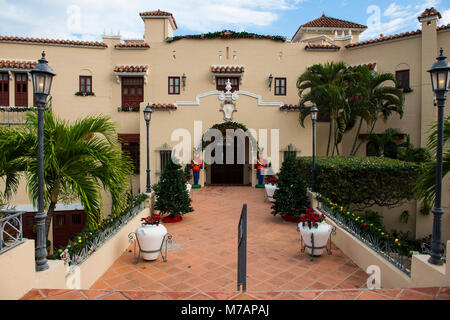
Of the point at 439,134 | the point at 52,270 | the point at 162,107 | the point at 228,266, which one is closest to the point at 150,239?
the point at 228,266

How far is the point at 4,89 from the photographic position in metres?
16.5

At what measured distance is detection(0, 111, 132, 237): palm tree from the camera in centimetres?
532

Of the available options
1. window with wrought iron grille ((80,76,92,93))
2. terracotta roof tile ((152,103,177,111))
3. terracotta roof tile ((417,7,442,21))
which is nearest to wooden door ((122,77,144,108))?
window with wrought iron grille ((80,76,92,93))

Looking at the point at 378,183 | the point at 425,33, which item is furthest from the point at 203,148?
the point at 425,33

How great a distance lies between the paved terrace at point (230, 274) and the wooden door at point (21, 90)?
1389cm

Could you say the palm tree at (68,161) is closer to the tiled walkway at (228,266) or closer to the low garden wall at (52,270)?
the low garden wall at (52,270)

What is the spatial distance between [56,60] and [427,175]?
19232mm

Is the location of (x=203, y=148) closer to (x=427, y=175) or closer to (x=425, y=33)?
(x=427, y=175)

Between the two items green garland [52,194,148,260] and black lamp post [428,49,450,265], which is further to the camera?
green garland [52,194,148,260]

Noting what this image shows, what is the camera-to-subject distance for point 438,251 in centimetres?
415

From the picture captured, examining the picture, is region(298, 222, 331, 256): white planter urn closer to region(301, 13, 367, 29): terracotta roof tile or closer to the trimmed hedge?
the trimmed hedge

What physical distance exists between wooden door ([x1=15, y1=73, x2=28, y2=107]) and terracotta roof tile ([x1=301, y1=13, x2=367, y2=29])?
18596mm

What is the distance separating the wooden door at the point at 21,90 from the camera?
16625 millimetres

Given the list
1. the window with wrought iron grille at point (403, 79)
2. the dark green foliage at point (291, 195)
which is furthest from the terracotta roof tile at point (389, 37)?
the dark green foliage at point (291, 195)
